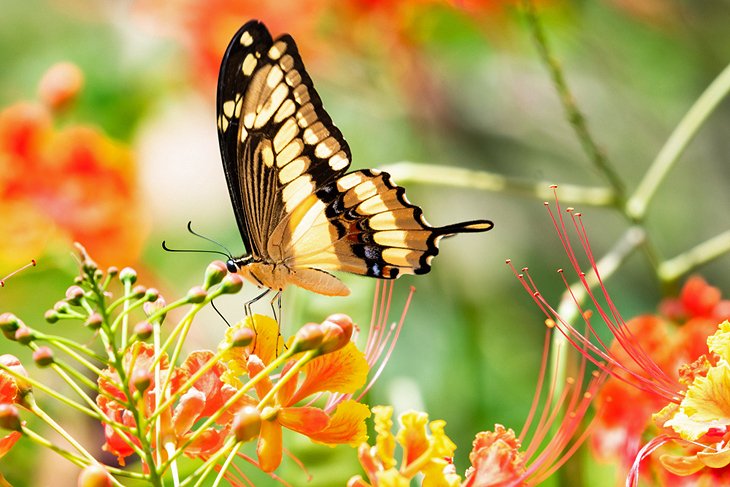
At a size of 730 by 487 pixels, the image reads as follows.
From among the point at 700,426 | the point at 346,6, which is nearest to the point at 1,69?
the point at 346,6

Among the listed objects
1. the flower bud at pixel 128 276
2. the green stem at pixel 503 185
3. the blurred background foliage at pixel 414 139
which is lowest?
the flower bud at pixel 128 276

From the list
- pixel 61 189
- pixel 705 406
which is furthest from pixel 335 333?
pixel 61 189

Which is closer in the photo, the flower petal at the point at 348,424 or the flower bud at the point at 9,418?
the flower bud at the point at 9,418

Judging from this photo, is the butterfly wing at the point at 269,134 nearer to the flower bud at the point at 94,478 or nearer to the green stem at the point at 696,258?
the green stem at the point at 696,258

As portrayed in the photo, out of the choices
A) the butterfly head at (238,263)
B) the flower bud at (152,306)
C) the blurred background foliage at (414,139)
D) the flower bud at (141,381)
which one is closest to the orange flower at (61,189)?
the blurred background foliage at (414,139)

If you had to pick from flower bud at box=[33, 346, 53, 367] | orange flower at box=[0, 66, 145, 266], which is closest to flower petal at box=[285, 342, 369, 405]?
flower bud at box=[33, 346, 53, 367]

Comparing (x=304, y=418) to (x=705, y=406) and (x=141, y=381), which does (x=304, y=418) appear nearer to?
(x=141, y=381)
